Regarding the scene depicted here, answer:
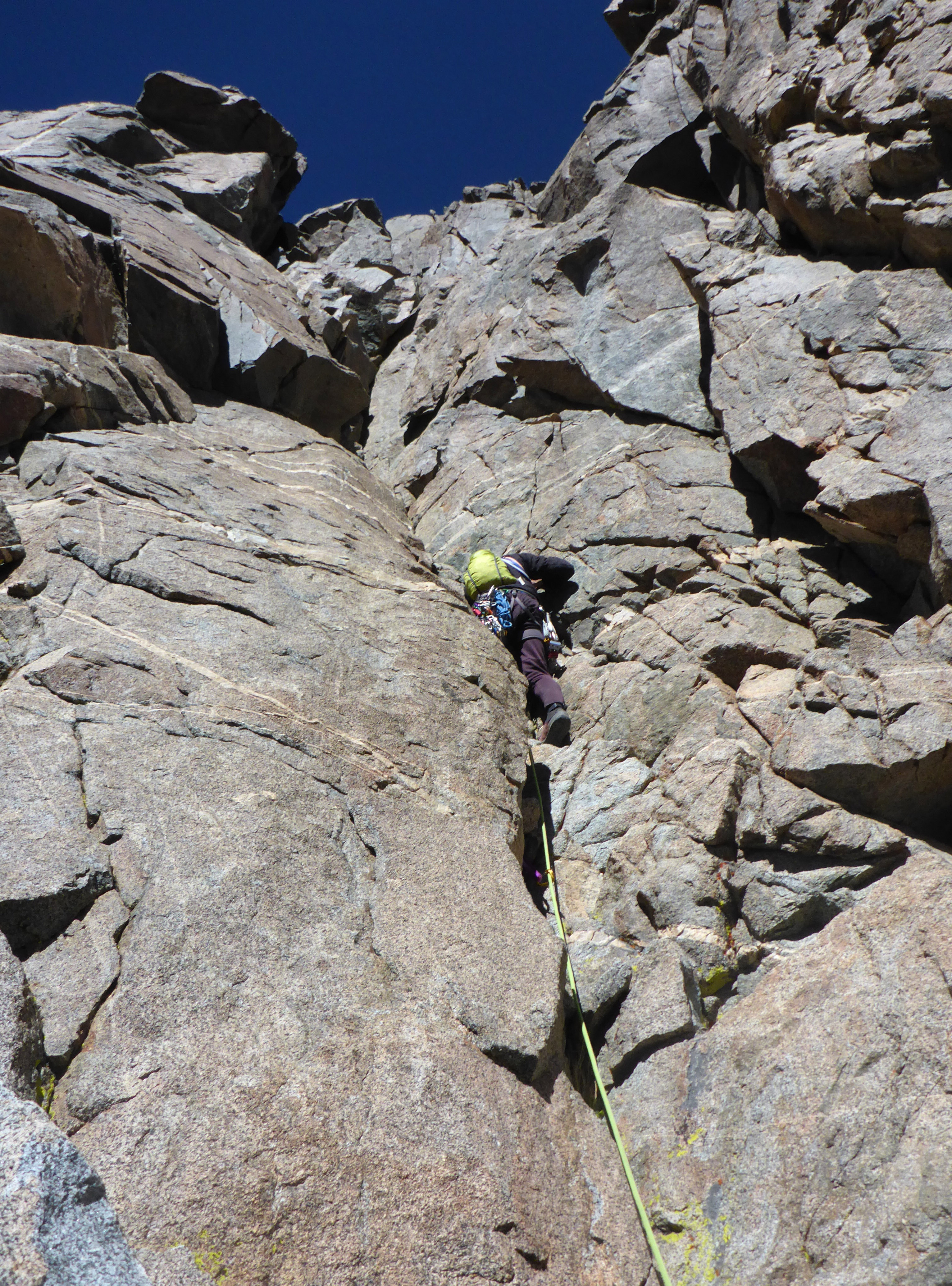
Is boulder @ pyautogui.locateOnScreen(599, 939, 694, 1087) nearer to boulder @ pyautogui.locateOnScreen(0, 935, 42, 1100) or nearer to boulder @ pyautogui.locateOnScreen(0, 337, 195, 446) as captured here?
boulder @ pyautogui.locateOnScreen(0, 935, 42, 1100)

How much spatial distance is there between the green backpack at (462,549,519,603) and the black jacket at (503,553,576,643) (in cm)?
11

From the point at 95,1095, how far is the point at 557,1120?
2.56m

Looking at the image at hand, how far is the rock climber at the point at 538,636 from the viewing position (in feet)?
28.4

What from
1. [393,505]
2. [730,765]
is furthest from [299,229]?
[730,765]

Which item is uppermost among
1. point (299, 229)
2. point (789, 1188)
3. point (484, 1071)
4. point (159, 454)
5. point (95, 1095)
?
point (299, 229)

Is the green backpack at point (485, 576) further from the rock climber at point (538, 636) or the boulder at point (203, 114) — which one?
the boulder at point (203, 114)

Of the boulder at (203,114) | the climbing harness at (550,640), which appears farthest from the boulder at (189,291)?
the climbing harness at (550,640)

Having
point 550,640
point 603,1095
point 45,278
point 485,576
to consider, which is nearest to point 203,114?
point 45,278

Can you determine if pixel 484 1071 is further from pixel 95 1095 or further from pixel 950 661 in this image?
pixel 950 661

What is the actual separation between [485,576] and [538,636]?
1.04m

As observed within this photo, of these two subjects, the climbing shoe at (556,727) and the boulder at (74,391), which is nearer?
the climbing shoe at (556,727)

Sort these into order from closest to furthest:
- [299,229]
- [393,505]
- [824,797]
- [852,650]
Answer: [824,797]
[852,650]
[393,505]
[299,229]

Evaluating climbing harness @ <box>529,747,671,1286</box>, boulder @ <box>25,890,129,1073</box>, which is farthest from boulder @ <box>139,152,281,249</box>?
boulder @ <box>25,890,129,1073</box>

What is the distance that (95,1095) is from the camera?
3805 mm
